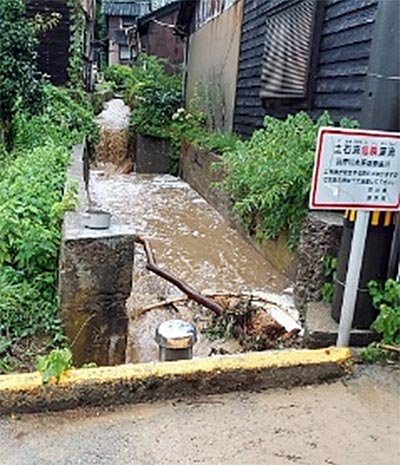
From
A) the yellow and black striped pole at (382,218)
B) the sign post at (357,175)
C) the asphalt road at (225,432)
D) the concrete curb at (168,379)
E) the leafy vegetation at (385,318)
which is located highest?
the sign post at (357,175)

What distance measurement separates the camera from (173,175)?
635 inches

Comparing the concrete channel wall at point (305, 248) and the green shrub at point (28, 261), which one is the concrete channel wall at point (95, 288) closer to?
the green shrub at point (28, 261)

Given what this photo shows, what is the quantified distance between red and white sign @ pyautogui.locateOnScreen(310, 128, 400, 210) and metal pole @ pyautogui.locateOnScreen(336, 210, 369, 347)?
0.36ft

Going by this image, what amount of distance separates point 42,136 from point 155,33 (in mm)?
19515

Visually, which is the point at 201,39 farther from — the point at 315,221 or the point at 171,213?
the point at 315,221

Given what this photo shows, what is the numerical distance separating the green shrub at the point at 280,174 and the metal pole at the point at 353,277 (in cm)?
184

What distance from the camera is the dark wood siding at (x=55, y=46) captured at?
45.2ft

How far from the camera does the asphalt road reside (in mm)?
2377

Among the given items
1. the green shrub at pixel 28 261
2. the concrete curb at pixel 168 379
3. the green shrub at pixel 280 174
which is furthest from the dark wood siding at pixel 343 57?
the concrete curb at pixel 168 379

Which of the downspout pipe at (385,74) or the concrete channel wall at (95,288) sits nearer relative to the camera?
the downspout pipe at (385,74)

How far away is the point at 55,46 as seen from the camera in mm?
14352

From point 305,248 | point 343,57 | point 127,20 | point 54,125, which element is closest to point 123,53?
A: point 127,20

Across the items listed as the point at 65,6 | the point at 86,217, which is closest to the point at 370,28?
the point at 86,217

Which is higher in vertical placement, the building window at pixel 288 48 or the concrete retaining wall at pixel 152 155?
the building window at pixel 288 48
